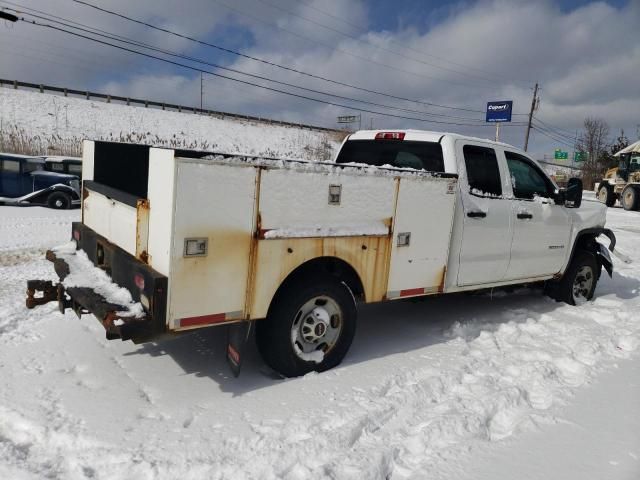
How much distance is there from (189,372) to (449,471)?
7.12 feet

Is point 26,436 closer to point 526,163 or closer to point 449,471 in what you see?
point 449,471

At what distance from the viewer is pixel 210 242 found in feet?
10.8

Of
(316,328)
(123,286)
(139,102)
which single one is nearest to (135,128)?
(139,102)

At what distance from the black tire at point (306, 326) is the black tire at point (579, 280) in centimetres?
385

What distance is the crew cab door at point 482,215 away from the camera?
4996mm

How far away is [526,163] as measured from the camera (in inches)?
232

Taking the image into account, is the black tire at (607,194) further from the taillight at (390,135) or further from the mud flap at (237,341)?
the mud flap at (237,341)

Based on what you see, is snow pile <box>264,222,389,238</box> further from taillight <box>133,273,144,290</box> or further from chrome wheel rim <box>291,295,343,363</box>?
taillight <box>133,273,144,290</box>

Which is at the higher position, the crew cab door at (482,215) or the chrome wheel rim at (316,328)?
the crew cab door at (482,215)

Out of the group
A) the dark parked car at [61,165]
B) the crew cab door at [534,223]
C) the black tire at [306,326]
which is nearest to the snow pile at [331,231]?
the black tire at [306,326]

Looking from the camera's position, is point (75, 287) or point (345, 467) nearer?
point (345, 467)

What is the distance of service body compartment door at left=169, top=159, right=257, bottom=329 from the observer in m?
3.18

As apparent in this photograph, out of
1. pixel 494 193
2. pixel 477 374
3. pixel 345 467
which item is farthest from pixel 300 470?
pixel 494 193

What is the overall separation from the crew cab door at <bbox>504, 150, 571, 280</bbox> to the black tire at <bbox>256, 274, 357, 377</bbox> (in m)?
2.44
